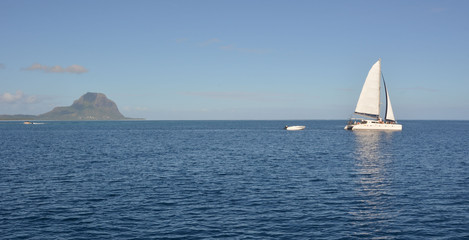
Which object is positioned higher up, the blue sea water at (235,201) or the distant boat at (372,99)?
the distant boat at (372,99)

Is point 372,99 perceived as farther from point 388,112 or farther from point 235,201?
point 235,201

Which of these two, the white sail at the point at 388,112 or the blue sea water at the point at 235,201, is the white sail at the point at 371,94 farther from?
the blue sea water at the point at 235,201

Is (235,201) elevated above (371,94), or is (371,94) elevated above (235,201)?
(371,94)

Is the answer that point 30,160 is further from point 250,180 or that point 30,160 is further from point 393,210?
point 393,210

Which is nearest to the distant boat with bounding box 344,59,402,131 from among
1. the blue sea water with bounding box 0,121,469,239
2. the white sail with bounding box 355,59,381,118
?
the white sail with bounding box 355,59,381,118

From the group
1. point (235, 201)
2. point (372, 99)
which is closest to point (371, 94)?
point (372, 99)

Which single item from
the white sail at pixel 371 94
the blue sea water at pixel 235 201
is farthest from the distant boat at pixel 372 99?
the blue sea water at pixel 235 201

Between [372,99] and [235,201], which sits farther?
[372,99]

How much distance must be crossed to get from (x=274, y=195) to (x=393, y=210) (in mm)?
10121

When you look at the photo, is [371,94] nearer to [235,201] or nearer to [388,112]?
[388,112]

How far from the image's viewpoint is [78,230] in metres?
23.8

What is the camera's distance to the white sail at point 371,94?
14675 cm

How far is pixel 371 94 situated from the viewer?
14650cm

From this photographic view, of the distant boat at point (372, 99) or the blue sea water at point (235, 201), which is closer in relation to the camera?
the blue sea water at point (235, 201)
